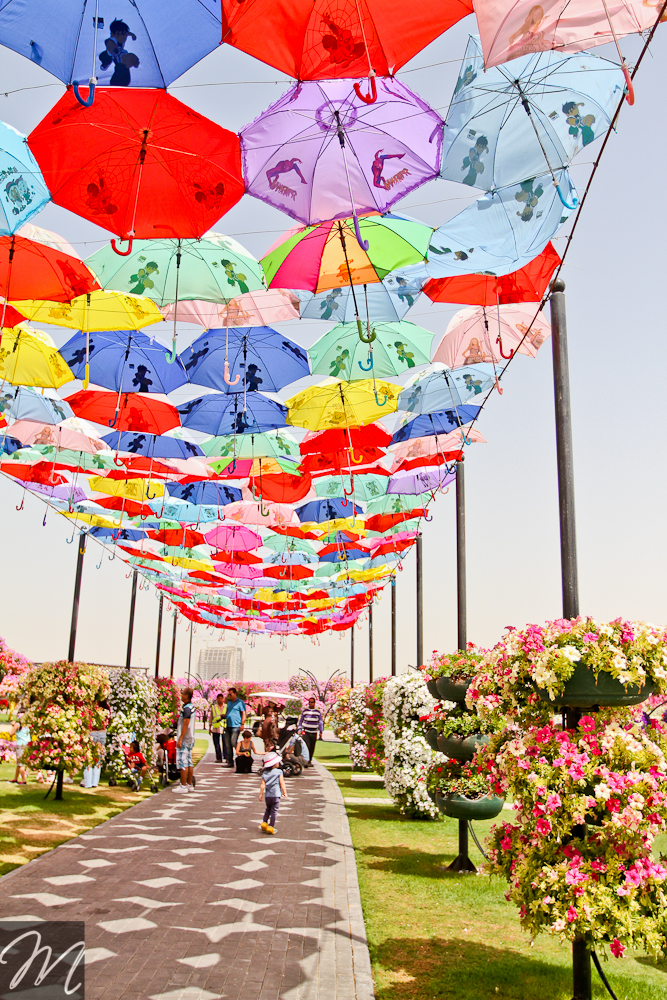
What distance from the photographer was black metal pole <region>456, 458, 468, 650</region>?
868cm

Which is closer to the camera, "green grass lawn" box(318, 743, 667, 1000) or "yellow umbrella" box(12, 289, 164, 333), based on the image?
"green grass lawn" box(318, 743, 667, 1000)

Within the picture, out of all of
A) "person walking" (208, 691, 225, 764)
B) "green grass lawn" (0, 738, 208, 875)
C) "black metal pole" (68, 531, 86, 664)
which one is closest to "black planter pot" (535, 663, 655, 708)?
"green grass lawn" (0, 738, 208, 875)

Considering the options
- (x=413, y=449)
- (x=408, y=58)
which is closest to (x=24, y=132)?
(x=408, y=58)

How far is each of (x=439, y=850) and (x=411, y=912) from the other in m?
2.77

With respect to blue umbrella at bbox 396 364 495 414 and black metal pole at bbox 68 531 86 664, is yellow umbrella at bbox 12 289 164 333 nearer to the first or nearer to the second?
→ blue umbrella at bbox 396 364 495 414

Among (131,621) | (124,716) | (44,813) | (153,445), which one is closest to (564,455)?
(153,445)

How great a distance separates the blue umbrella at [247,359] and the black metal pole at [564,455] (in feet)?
10.6

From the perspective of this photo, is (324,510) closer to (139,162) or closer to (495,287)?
(495,287)

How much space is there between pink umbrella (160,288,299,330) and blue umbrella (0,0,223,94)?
2767mm

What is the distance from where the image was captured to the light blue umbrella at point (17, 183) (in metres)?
4.80

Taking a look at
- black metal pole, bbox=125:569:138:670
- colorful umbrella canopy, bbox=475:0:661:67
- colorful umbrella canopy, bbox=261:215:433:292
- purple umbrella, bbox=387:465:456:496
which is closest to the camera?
colorful umbrella canopy, bbox=475:0:661:67

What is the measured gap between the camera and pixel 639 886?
364 centimetres

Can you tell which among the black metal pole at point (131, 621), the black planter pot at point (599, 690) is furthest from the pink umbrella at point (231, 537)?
the black planter pot at point (599, 690)

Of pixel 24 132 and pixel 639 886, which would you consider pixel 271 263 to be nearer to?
pixel 24 132
